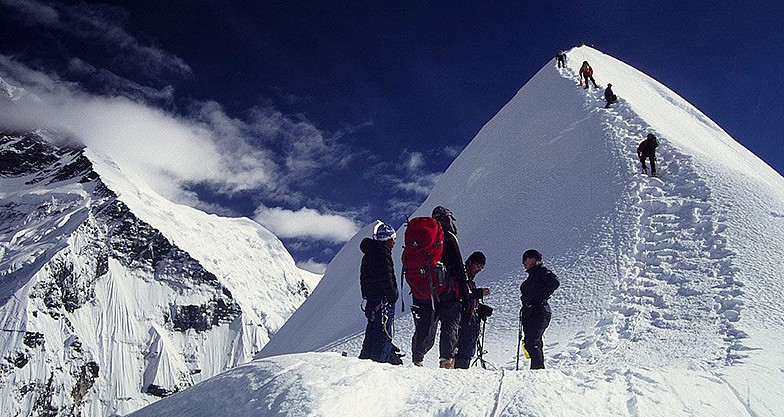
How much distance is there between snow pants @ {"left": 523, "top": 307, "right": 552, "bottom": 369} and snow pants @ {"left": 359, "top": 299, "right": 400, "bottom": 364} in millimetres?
2034

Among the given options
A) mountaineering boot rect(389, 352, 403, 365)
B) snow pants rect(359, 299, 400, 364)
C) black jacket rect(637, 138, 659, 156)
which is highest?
black jacket rect(637, 138, 659, 156)

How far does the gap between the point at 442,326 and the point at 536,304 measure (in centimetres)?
149

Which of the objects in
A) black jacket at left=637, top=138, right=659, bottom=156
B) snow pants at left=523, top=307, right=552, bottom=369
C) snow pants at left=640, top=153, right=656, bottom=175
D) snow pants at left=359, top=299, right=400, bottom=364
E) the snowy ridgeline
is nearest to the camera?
the snowy ridgeline

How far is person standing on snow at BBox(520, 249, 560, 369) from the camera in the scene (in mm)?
7043

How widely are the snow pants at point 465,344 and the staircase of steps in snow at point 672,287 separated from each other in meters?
1.69

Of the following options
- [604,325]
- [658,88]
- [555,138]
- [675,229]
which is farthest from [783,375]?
[658,88]

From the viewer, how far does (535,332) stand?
708 cm

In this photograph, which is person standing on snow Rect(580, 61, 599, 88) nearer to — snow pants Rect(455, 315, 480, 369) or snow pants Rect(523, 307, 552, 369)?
snow pants Rect(523, 307, 552, 369)

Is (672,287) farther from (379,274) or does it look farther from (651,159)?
(379,274)

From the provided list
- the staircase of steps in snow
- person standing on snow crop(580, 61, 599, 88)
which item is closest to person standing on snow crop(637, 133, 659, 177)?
the staircase of steps in snow

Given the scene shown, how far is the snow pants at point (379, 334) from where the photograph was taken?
258 inches

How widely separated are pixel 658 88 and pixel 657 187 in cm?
2293

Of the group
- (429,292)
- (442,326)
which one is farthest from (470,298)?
(429,292)

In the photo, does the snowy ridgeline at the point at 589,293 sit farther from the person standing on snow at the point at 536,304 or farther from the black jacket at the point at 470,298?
the black jacket at the point at 470,298
